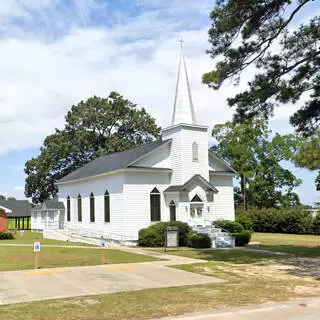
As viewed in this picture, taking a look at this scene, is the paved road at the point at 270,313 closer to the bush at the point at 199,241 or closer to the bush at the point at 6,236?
the bush at the point at 199,241

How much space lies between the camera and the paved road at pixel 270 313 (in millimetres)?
8266

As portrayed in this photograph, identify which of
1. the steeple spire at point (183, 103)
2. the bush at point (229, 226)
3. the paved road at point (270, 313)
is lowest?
the paved road at point (270, 313)

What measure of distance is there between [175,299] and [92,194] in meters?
24.8

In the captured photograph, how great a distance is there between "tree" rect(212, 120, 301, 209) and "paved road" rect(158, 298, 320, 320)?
44.2 m

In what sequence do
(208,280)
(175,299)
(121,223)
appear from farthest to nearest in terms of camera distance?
(121,223), (208,280), (175,299)

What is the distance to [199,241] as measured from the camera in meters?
25.5

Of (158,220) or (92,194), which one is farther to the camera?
(92,194)

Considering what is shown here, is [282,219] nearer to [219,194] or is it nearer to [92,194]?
[219,194]

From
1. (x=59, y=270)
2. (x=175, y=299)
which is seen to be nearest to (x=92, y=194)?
(x=59, y=270)

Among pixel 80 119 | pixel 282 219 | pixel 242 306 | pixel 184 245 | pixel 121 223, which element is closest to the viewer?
pixel 242 306

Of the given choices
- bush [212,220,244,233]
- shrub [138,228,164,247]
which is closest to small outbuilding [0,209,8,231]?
shrub [138,228,164,247]

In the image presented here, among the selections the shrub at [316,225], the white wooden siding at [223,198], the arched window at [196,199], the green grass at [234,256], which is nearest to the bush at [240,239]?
the arched window at [196,199]

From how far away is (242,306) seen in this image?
9.25 m

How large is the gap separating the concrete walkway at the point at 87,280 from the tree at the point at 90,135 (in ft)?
124
